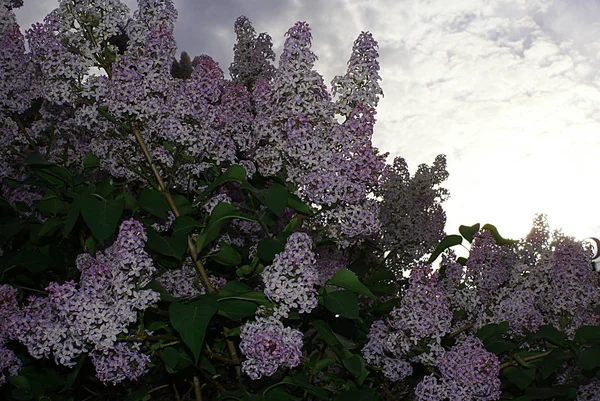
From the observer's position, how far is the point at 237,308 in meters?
1.60

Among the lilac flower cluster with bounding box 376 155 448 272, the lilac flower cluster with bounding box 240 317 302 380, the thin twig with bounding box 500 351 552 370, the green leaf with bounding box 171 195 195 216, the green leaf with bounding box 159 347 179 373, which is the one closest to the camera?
the lilac flower cluster with bounding box 240 317 302 380

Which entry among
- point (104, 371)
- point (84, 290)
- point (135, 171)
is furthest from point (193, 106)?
point (104, 371)

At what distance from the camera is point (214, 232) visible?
1.73 meters

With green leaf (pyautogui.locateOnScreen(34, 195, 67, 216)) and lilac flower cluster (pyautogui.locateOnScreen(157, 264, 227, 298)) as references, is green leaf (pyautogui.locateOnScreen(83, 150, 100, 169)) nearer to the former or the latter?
green leaf (pyautogui.locateOnScreen(34, 195, 67, 216))

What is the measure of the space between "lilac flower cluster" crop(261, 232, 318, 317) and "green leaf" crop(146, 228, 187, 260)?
0.97 ft

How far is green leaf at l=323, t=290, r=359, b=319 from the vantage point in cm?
155

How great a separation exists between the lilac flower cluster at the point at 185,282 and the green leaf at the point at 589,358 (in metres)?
1.15

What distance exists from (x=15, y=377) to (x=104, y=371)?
2.42 feet

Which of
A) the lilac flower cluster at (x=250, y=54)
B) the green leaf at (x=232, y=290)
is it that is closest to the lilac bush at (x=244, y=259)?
the green leaf at (x=232, y=290)

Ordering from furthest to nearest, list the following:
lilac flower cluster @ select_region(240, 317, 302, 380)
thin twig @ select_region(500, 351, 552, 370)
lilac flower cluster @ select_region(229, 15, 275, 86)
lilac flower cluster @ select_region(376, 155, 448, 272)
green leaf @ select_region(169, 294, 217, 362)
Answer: lilac flower cluster @ select_region(376, 155, 448, 272), lilac flower cluster @ select_region(229, 15, 275, 86), thin twig @ select_region(500, 351, 552, 370), lilac flower cluster @ select_region(240, 317, 302, 380), green leaf @ select_region(169, 294, 217, 362)

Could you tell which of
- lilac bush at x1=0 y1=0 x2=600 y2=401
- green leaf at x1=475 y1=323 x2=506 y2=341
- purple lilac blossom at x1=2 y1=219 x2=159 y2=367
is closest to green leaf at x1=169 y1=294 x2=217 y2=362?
lilac bush at x1=0 y1=0 x2=600 y2=401

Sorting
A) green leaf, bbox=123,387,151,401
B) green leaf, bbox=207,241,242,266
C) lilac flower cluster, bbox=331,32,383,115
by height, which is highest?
lilac flower cluster, bbox=331,32,383,115

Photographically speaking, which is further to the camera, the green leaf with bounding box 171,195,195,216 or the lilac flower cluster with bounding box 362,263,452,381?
the green leaf with bounding box 171,195,195,216

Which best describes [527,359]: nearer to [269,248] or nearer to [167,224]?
[269,248]
